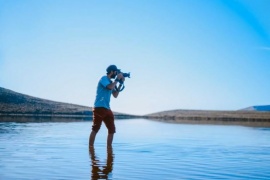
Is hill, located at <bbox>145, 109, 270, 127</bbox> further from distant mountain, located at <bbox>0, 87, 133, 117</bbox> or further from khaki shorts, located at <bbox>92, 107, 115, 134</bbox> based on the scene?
khaki shorts, located at <bbox>92, 107, 115, 134</bbox>

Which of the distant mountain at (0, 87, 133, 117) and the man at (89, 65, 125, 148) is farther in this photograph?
the distant mountain at (0, 87, 133, 117)

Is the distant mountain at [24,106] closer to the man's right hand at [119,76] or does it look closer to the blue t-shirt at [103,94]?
the blue t-shirt at [103,94]

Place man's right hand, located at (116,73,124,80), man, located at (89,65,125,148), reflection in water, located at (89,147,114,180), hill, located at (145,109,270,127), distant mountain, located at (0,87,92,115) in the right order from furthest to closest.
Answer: distant mountain, located at (0,87,92,115), hill, located at (145,109,270,127), man's right hand, located at (116,73,124,80), man, located at (89,65,125,148), reflection in water, located at (89,147,114,180)

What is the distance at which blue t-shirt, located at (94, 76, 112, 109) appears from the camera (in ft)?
29.9

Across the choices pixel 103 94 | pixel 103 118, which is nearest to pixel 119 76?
pixel 103 94

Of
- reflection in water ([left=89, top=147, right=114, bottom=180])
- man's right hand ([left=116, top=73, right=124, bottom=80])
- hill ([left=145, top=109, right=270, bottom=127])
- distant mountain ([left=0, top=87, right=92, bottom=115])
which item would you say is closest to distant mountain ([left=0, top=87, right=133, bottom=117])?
distant mountain ([left=0, top=87, right=92, bottom=115])

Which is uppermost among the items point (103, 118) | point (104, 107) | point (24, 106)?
point (24, 106)

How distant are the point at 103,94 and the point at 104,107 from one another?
32 centimetres

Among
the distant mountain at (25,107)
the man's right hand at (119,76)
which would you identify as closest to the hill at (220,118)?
the distant mountain at (25,107)

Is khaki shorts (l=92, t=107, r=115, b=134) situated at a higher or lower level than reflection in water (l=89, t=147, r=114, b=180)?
higher

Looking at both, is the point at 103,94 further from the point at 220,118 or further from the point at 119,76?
the point at 220,118

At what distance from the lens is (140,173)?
5.55m

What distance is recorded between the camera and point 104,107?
907 cm

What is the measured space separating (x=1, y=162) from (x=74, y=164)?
115cm
